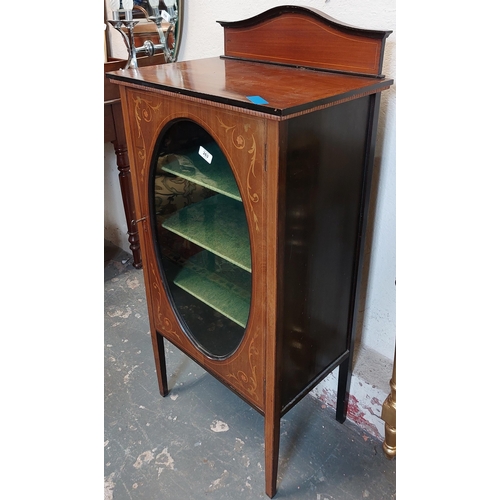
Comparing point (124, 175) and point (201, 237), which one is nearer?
point (201, 237)

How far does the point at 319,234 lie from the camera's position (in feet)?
3.10

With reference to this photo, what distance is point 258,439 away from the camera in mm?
1312

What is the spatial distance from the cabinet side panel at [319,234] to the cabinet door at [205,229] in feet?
0.19

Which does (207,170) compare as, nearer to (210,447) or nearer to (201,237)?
(201,237)

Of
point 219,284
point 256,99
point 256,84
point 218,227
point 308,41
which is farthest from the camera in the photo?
point 219,284

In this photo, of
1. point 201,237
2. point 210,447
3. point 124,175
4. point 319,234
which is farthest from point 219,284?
point 124,175

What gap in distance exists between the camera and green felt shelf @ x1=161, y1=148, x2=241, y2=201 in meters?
0.92

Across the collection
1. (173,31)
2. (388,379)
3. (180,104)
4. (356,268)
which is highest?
(173,31)

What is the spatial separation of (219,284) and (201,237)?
144 millimetres

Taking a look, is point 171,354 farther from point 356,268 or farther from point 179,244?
point 356,268

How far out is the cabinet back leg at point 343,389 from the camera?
1271 millimetres

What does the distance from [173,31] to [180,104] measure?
654 mm

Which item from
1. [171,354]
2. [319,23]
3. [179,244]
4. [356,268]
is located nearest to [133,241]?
[171,354]

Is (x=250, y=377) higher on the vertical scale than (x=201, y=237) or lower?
lower
